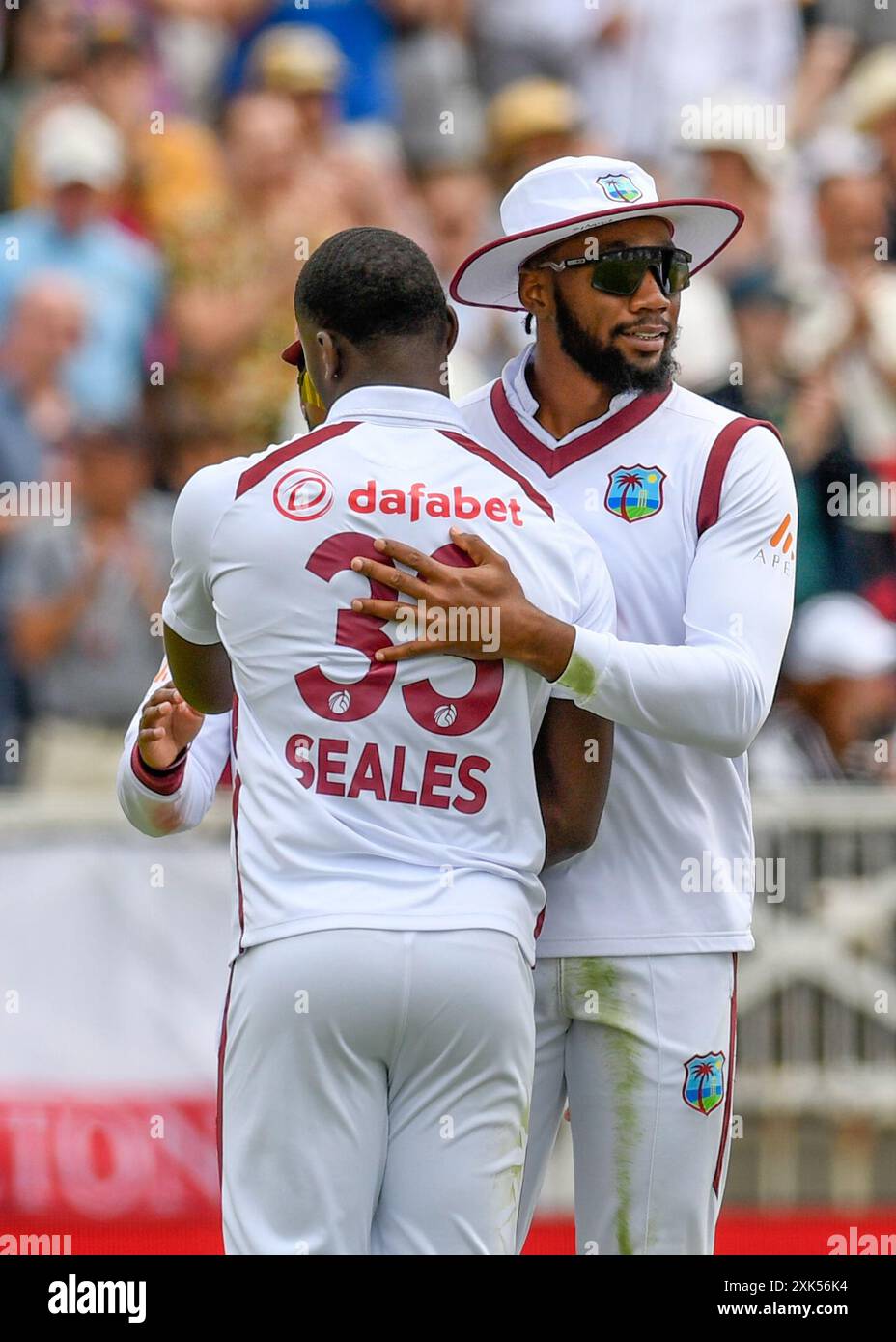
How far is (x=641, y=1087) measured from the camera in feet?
12.1

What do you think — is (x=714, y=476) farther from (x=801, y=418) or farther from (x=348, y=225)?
(x=348, y=225)

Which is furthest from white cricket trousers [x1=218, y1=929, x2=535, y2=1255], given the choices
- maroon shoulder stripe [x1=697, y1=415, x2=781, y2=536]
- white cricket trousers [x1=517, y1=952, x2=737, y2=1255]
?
maroon shoulder stripe [x1=697, y1=415, x2=781, y2=536]

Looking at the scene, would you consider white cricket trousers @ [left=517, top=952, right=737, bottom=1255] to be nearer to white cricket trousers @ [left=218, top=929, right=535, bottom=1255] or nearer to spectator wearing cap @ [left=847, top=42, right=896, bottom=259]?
white cricket trousers @ [left=218, top=929, right=535, bottom=1255]

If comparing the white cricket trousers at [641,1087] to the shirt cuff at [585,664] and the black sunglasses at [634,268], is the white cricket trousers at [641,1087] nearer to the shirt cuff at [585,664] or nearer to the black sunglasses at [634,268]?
the shirt cuff at [585,664]

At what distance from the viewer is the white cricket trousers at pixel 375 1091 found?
308 cm

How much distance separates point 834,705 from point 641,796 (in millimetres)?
3845

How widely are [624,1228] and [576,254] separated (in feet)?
5.58

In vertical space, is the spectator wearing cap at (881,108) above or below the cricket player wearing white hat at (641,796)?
above

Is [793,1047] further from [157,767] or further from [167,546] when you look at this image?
[157,767]

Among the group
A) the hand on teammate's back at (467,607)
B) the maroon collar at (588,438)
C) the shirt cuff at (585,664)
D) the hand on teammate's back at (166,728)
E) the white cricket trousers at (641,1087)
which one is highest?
the maroon collar at (588,438)

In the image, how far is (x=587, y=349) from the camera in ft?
12.4

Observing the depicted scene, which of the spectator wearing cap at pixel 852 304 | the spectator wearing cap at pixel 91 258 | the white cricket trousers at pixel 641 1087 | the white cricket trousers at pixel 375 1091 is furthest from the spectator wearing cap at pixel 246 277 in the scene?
the white cricket trousers at pixel 375 1091

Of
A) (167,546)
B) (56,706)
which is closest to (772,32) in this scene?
(167,546)

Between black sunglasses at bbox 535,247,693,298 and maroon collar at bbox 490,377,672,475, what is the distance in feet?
0.66
